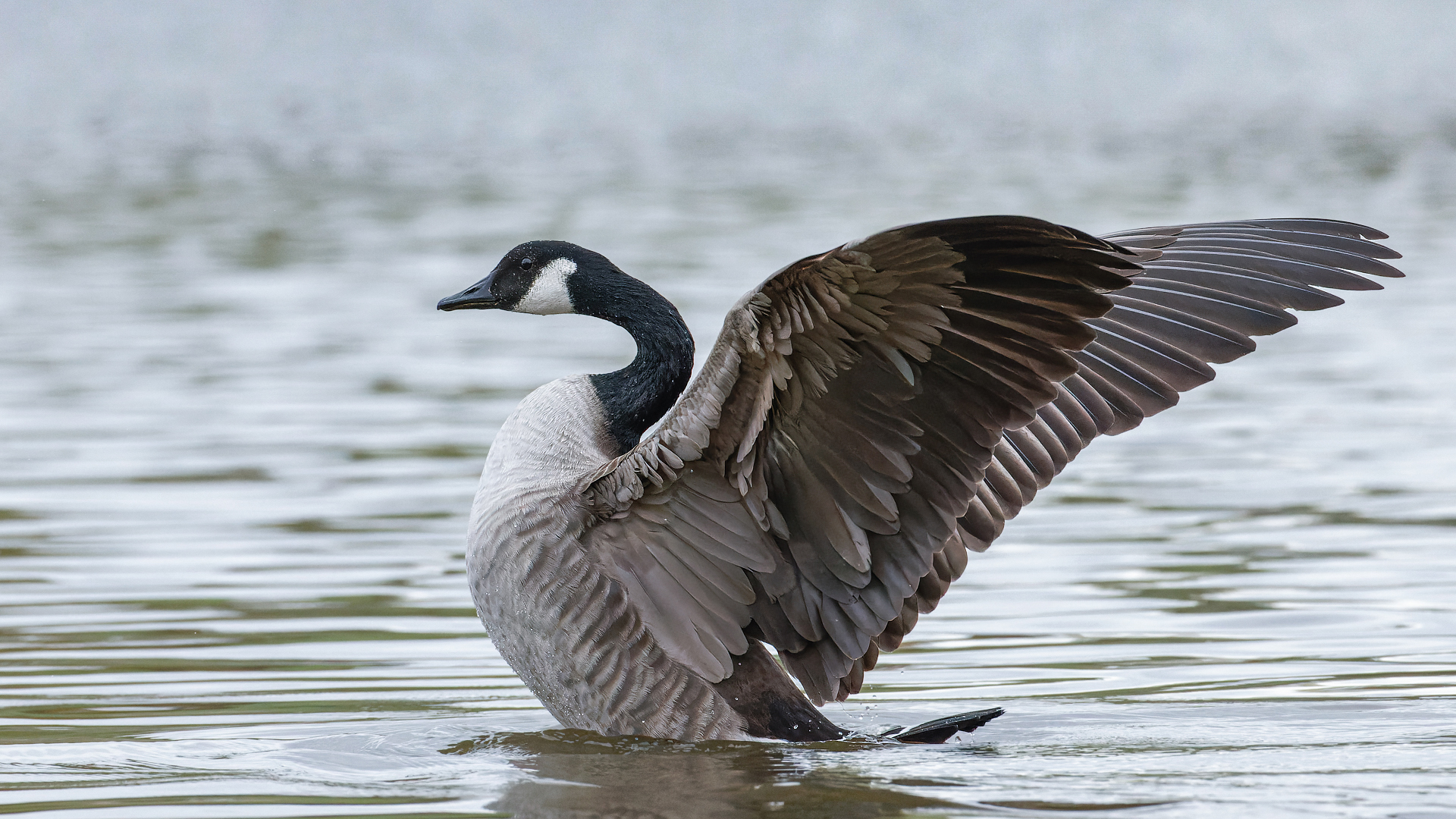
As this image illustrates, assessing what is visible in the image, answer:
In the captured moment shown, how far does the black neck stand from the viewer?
20.2 ft

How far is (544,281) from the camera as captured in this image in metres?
6.68

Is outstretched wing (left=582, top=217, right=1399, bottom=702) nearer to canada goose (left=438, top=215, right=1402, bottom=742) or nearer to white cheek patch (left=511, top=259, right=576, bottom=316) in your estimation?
canada goose (left=438, top=215, right=1402, bottom=742)

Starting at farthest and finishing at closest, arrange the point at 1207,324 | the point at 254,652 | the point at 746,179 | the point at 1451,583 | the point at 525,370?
the point at 746,179 < the point at 525,370 < the point at 1451,583 < the point at 254,652 < the point at 1207,324

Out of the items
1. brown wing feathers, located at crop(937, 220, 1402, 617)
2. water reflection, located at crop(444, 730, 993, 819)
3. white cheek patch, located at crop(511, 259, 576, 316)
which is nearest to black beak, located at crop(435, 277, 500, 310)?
white cheek patch, located at crop(511, 259, 576, 316)

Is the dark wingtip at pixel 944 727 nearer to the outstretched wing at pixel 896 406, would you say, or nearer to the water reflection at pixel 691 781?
the water reflection at pixel 691 781

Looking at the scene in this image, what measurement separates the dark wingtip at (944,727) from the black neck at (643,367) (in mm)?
1262

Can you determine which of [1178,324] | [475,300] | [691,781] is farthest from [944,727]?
[475,300]

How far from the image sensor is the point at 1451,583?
768cm

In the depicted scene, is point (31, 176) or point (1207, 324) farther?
point (31, 176)

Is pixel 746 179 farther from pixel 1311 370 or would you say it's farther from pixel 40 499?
pixel 40 499

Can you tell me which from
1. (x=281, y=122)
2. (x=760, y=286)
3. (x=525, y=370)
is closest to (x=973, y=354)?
(x=760, y=286)

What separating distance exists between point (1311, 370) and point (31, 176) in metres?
24.3

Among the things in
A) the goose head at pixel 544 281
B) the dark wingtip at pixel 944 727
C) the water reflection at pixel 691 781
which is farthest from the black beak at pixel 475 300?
the dark wingtip at pixel 944 727

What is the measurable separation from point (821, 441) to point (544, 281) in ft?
6.01
